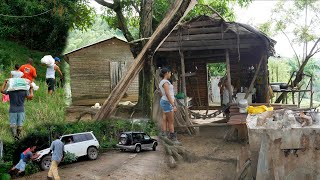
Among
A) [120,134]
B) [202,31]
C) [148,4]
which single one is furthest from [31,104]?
[202,31]

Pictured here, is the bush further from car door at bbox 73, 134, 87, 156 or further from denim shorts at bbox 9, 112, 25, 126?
denim shorts at bbox 9, 112, 25, 126

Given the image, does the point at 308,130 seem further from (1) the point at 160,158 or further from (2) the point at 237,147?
(2) the point at 237,147

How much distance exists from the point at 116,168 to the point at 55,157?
0.87m

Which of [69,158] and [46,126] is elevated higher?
[46,126]

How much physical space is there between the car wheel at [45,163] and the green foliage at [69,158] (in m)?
0.21

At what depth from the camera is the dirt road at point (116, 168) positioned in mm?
4590

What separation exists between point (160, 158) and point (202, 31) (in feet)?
19.6

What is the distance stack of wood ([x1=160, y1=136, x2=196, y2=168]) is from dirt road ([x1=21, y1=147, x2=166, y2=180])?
0.92 ft

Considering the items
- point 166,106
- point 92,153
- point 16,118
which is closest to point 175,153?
point 166,106

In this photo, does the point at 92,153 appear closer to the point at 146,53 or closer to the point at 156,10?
the point at 146,53

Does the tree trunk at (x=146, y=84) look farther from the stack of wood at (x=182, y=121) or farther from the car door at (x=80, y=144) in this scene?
the car door at (x=80, y=144)

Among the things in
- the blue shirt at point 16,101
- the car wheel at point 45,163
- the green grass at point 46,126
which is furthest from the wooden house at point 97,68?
the car wheel at point 45,163

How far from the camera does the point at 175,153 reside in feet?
18.9

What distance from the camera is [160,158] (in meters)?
5.31
